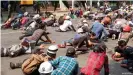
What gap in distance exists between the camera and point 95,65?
671 centimetres

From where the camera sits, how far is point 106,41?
13188 mm

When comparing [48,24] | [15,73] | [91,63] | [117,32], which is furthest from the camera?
[48,24]

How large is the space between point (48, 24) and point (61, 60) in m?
12.2

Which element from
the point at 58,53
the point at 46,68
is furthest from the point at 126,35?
the point at 46,68

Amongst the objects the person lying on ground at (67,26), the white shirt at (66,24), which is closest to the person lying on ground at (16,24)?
the person lying on ground at (67,26)

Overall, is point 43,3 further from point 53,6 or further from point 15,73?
point 15,73

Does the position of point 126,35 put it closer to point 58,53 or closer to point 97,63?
point 58,53

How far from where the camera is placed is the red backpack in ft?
21.7

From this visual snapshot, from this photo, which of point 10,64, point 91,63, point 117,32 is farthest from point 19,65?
point 117,32

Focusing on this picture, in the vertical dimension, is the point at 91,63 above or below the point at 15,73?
above

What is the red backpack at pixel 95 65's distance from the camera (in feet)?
21.7

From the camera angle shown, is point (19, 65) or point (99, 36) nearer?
point (19, 65)

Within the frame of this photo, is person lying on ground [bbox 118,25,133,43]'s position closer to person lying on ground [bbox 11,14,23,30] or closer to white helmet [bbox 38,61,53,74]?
white helmet [bbox 38,61,53,74]

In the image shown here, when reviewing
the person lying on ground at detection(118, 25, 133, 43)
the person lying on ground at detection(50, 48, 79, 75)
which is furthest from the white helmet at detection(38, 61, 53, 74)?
the person lying on ground at detection(118, 25, 133, 43)
